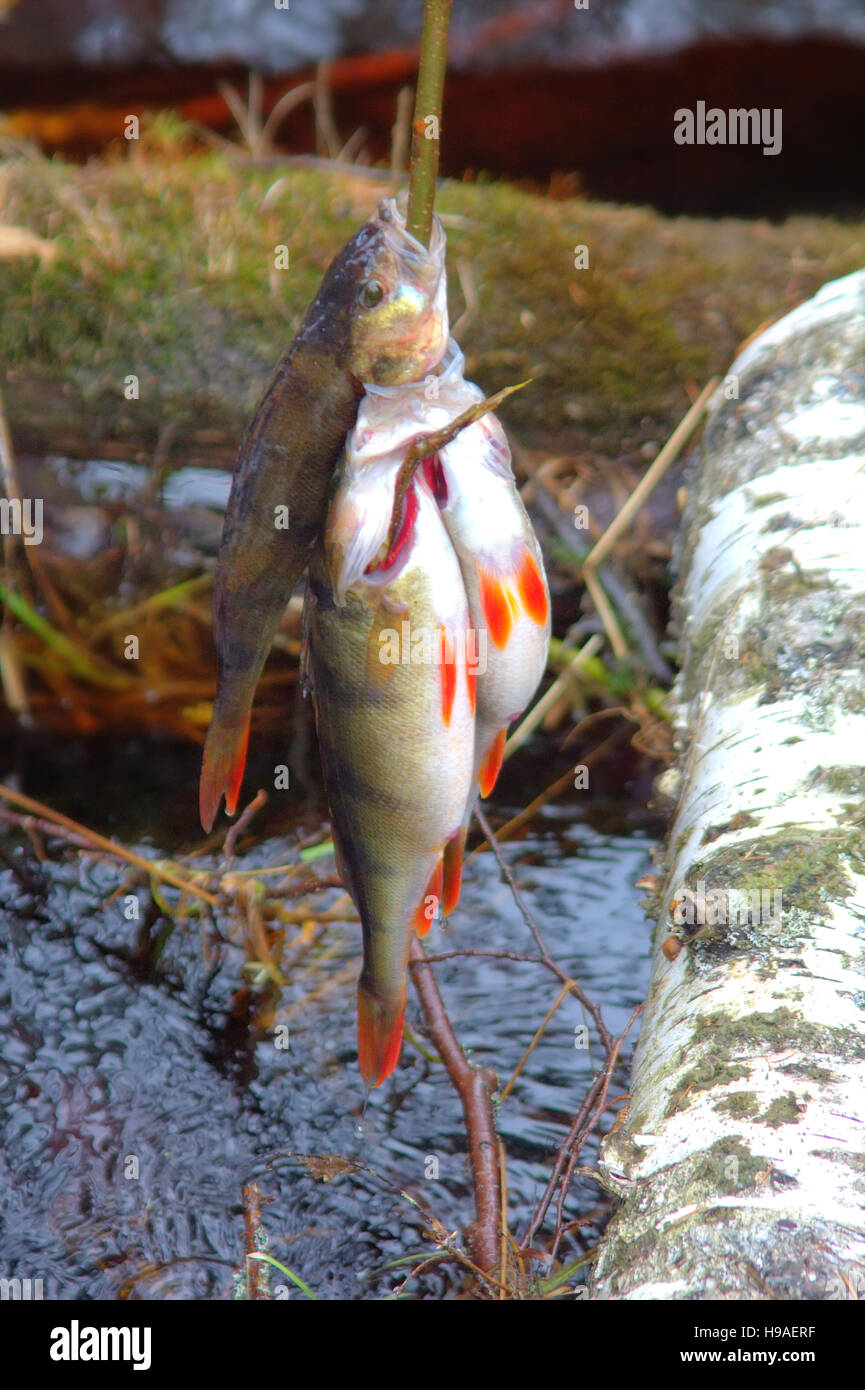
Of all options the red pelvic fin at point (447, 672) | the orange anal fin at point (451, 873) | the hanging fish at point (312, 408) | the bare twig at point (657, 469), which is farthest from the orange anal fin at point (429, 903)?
the bare twig at point (657, 469)

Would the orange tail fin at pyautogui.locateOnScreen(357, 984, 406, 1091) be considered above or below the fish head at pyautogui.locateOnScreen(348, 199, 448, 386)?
below

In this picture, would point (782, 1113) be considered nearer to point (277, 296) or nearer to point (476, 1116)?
point (476, 1116)

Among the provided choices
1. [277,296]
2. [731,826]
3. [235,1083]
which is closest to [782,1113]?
[731,826]

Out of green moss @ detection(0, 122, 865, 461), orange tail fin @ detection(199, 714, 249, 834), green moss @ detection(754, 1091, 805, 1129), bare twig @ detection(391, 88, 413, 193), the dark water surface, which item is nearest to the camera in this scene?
green moss @ detection(754, 1091, 805, 1129)

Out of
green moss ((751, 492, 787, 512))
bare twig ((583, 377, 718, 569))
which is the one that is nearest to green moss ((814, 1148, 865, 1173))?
green moss ((751, 492, 787, 512))

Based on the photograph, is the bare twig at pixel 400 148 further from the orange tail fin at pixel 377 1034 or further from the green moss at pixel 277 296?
the orange tail fin at pixel 377 1034

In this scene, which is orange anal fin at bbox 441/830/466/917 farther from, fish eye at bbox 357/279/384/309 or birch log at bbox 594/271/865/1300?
fish eye at bbox 357/279/384/309
